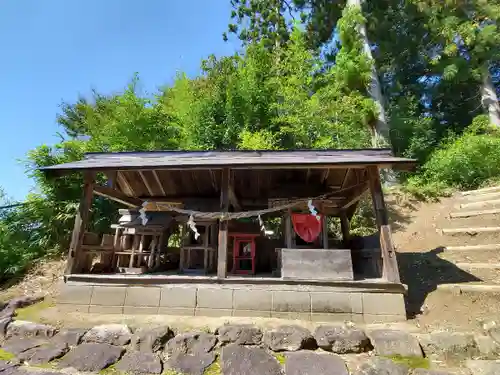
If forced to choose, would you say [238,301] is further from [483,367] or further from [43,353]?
[483,367]

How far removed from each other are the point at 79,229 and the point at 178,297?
277 cm

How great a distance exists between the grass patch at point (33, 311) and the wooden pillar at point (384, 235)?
707cm

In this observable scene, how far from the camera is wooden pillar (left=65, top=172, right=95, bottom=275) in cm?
596

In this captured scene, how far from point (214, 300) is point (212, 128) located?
10.6 meters

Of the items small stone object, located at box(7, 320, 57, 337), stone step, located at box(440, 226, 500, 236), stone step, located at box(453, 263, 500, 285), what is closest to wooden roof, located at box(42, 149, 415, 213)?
small stone object, located at box(7, 320, 57, 337)

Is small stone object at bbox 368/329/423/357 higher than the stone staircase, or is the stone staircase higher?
the stone staircase

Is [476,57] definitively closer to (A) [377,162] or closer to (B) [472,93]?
(B) [472,93]

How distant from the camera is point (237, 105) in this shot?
1546 centimetres

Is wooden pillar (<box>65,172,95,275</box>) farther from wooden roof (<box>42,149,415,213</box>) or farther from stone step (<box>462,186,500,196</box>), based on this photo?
stone step (<box>462,186,500,196</box>)

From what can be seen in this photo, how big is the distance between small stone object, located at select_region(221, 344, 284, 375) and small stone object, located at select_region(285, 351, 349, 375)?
200mm

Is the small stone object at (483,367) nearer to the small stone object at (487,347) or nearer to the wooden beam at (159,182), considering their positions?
the small stone object at (487,347)

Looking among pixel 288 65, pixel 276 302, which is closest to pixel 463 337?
pixel 276 302

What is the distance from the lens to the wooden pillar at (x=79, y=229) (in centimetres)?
596

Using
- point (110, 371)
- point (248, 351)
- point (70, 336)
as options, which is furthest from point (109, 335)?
point (248, 351)
